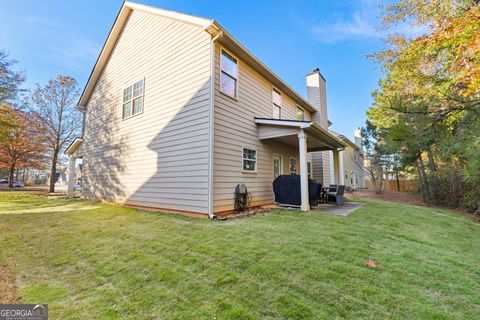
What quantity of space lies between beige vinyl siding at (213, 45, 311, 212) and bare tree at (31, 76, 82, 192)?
18.5 meters

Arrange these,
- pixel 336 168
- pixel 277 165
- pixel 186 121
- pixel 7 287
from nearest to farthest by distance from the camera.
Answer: pixel 7 287 → pixel 186 121 → pixel 277 165 → pixel 336 168

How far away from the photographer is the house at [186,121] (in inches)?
250

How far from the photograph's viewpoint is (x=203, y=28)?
6402 mm

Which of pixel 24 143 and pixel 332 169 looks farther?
pixel 24 143

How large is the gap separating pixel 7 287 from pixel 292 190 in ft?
22.1

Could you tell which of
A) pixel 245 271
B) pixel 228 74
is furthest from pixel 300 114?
pixel 245 271

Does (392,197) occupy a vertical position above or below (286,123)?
below

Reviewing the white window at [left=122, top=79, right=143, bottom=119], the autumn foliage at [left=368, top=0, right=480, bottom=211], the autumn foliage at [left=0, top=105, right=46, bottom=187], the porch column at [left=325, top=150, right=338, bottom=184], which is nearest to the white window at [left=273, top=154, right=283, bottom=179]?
the autumn foliage at [left=368, top=0, right=480, bottom=211]

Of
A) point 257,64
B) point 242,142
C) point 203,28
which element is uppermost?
point 203,28

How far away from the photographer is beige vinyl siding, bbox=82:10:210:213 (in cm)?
643

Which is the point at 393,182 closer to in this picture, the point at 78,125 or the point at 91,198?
the point at 91,198

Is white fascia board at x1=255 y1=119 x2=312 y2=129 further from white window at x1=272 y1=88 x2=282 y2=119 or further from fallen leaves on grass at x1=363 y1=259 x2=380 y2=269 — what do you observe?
fallen leaves on grass at x1=363 y1=259 x2=380 y2=269

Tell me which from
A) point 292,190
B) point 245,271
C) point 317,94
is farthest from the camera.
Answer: point 317,94

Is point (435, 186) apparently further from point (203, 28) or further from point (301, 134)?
point (203, 28)
